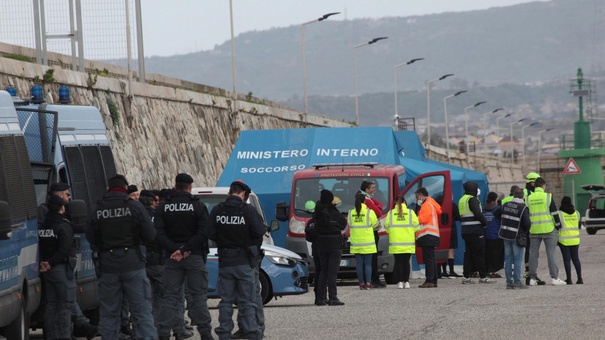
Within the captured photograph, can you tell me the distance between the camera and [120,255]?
1243 cm

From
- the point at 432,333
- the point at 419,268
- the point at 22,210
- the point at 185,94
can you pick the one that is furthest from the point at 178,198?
the point at 185,94

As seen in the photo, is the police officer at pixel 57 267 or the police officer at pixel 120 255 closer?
the police officer at pixel 120 255

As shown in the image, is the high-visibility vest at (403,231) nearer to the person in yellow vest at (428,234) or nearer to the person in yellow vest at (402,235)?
the person in yellow vest at (402,235)

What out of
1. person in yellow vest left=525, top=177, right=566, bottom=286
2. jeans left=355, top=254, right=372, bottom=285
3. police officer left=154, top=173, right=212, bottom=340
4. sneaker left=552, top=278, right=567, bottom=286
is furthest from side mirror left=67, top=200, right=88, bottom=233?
sneaker left=552, top=278, right=567, bottom=286

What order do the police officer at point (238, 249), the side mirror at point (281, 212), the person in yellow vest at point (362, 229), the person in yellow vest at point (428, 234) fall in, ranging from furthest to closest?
the side mirror at point (281, 212) → the person in yellow vest at point (428, 234) → the person in yellow vest at point (362, 229) → the police officer at point (238, 249)

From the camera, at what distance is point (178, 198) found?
1352cm

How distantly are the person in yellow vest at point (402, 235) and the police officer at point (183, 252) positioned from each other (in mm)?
10137

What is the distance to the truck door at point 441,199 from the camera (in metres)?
25.8

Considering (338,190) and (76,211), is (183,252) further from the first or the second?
(338,190)

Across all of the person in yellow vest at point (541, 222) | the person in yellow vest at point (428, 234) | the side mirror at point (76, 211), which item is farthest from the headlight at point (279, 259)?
the side mirror at point (76, 211)

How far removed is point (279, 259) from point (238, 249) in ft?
18.9

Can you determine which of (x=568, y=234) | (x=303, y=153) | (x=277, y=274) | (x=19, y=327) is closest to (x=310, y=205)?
(x=303, y=153)

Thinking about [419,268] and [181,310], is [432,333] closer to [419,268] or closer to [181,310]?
[181,310]

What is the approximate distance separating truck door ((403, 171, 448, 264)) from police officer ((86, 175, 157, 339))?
13.5m
